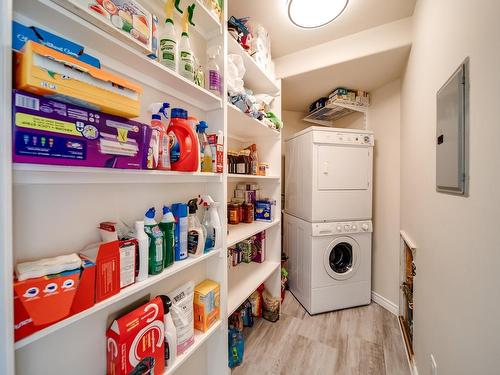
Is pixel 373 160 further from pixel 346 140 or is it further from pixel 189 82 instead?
pixel 189 82

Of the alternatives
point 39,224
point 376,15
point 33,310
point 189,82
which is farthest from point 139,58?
point 376,15

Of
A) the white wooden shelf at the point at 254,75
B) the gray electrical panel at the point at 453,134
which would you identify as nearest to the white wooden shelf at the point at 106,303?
the gray electrical panel at the point at 453,134

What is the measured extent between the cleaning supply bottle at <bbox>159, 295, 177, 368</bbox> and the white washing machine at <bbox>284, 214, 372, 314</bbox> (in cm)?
153

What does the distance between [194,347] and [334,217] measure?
168 cm

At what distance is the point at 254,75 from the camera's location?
1.74m

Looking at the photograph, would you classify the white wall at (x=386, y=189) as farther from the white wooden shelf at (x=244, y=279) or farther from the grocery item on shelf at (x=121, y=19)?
the grocery item on shelf at (x=121, y=19)

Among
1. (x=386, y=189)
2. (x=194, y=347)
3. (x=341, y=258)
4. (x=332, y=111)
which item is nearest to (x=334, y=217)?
(x=341, y=258)

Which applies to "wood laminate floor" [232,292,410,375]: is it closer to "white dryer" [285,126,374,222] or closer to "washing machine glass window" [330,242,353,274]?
"washing machine glass window" [330,242,353,274]

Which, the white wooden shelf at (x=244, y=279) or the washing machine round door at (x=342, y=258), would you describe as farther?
the washing machine round door at (x=342, y=258)

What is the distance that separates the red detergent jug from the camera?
0.89m

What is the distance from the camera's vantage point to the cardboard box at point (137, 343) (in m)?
0.73

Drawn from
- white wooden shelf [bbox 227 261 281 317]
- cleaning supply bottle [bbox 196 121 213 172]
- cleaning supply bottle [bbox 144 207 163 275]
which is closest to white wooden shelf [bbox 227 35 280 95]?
cleaning supply bottle [bbox 196 121 213 172]

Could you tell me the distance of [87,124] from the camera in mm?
569

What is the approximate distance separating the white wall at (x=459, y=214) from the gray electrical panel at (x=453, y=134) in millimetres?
42
